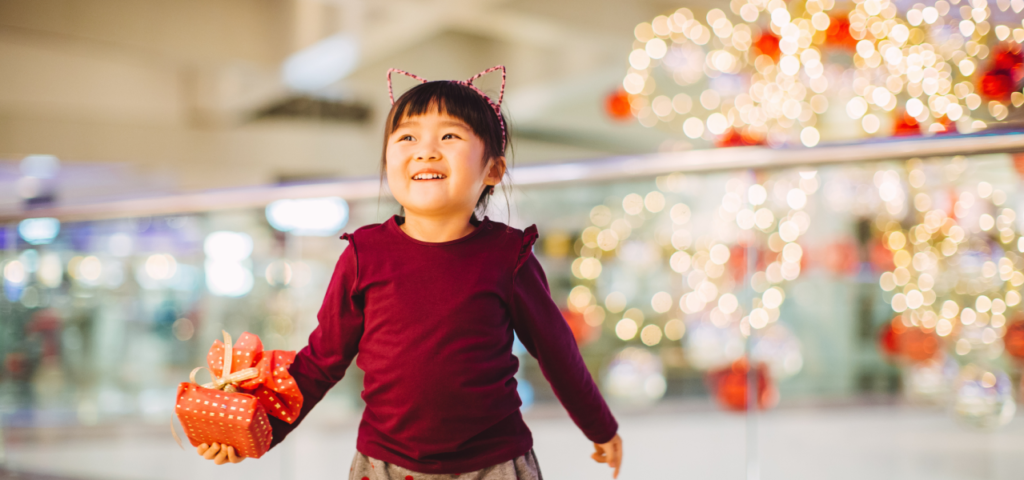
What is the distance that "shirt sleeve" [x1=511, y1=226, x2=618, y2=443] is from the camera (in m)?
1.15

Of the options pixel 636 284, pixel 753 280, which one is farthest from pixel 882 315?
pixel 636 284

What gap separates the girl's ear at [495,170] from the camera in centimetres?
116

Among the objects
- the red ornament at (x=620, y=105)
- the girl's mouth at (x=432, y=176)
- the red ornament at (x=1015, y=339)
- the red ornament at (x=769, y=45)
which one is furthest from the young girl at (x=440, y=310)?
the red ornament at (x=620, y=105)

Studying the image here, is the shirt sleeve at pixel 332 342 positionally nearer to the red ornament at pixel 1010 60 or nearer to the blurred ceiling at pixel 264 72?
the red ornament at pixel 1010 60

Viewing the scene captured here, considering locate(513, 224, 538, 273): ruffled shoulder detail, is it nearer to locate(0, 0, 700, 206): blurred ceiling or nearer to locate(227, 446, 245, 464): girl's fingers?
locate(227, 446, 245, 464): girl's fingers

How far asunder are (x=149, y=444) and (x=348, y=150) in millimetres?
5884

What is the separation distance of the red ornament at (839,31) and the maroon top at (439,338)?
103 inches

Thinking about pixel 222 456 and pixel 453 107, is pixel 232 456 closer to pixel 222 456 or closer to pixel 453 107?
pixel 222 456

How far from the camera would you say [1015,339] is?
7.32 feet

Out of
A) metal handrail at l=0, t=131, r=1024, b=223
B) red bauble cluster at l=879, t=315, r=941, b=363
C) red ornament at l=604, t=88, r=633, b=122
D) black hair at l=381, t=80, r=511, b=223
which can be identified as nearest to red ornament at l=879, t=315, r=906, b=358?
red bauble cluster at l=879, t=315, r=941, b=363

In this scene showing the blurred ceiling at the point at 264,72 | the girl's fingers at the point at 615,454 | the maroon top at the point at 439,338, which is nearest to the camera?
the maroon top at the point at 439,338

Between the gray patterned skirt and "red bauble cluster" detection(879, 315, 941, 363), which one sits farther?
"red bauble cluster" detection(879, 315, 941, 363)

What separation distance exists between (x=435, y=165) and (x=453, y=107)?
3.6 inches

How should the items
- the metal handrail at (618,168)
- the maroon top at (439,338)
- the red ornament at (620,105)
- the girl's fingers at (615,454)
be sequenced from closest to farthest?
the maroon top at (439,338)
the girl's fingers at (615,454)
the metal handrail at (618,168)
the red ornament at (620,105)
